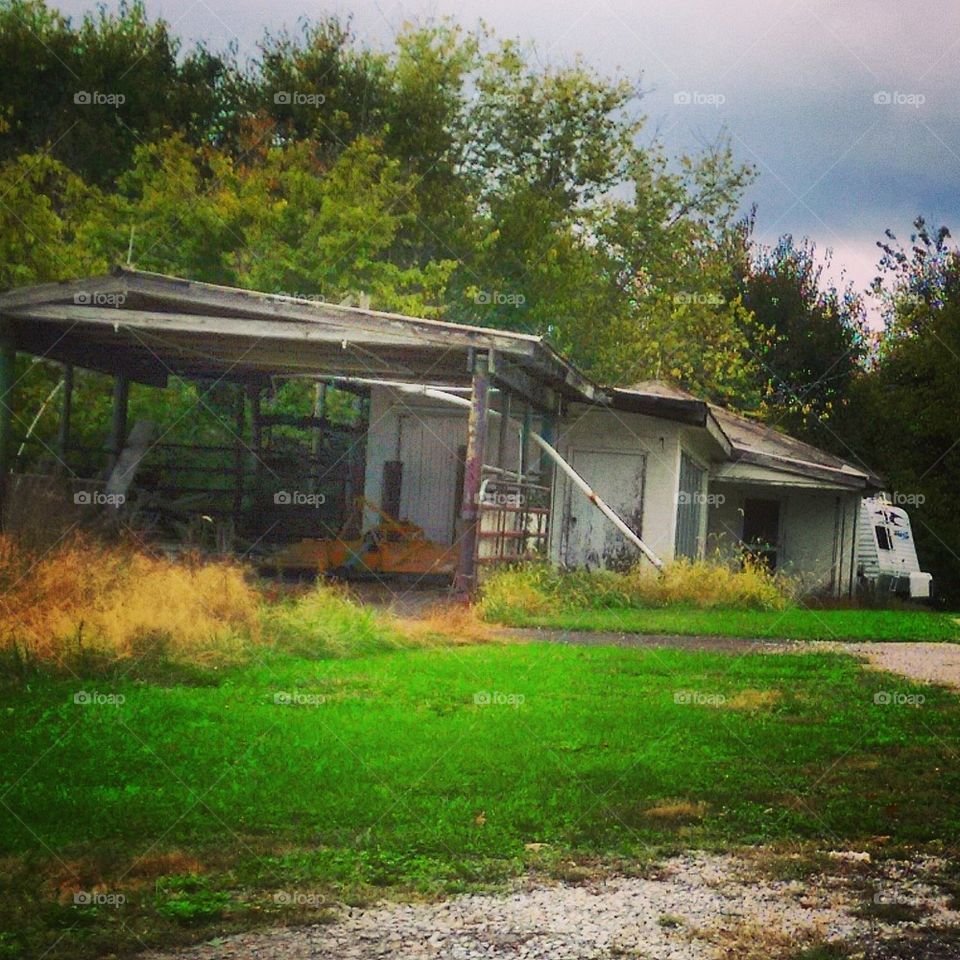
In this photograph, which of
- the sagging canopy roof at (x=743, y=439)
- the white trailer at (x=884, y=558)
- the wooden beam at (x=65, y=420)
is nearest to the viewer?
the wooden beam at (x=65, y=420)

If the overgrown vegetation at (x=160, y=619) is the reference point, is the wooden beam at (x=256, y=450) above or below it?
above

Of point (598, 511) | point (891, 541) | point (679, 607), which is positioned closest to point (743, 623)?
point (679, 607)

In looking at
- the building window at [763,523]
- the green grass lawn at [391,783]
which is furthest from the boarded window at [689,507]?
the green grass lawn at [391,783]

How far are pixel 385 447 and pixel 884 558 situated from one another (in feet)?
42.4

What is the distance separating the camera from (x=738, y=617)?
17.6 metres

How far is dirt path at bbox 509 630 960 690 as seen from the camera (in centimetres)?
1295

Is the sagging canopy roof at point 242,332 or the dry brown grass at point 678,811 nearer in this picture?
the dry brown grass at point 678,811

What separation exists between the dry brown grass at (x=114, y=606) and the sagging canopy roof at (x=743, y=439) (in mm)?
10460

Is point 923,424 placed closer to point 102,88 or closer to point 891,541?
point 891,541

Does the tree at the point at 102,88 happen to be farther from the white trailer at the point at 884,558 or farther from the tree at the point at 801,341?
the white trailer at the point at 884,558

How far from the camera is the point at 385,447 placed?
2319 cm

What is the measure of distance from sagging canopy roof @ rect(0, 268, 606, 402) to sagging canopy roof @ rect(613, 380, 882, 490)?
2.25 m

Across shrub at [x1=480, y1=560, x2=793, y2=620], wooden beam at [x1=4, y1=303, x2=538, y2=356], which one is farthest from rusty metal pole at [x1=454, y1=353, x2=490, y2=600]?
shrub at [x1=480, y1=560, x2=793, y2=620]

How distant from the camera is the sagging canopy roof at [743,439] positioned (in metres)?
21.7
